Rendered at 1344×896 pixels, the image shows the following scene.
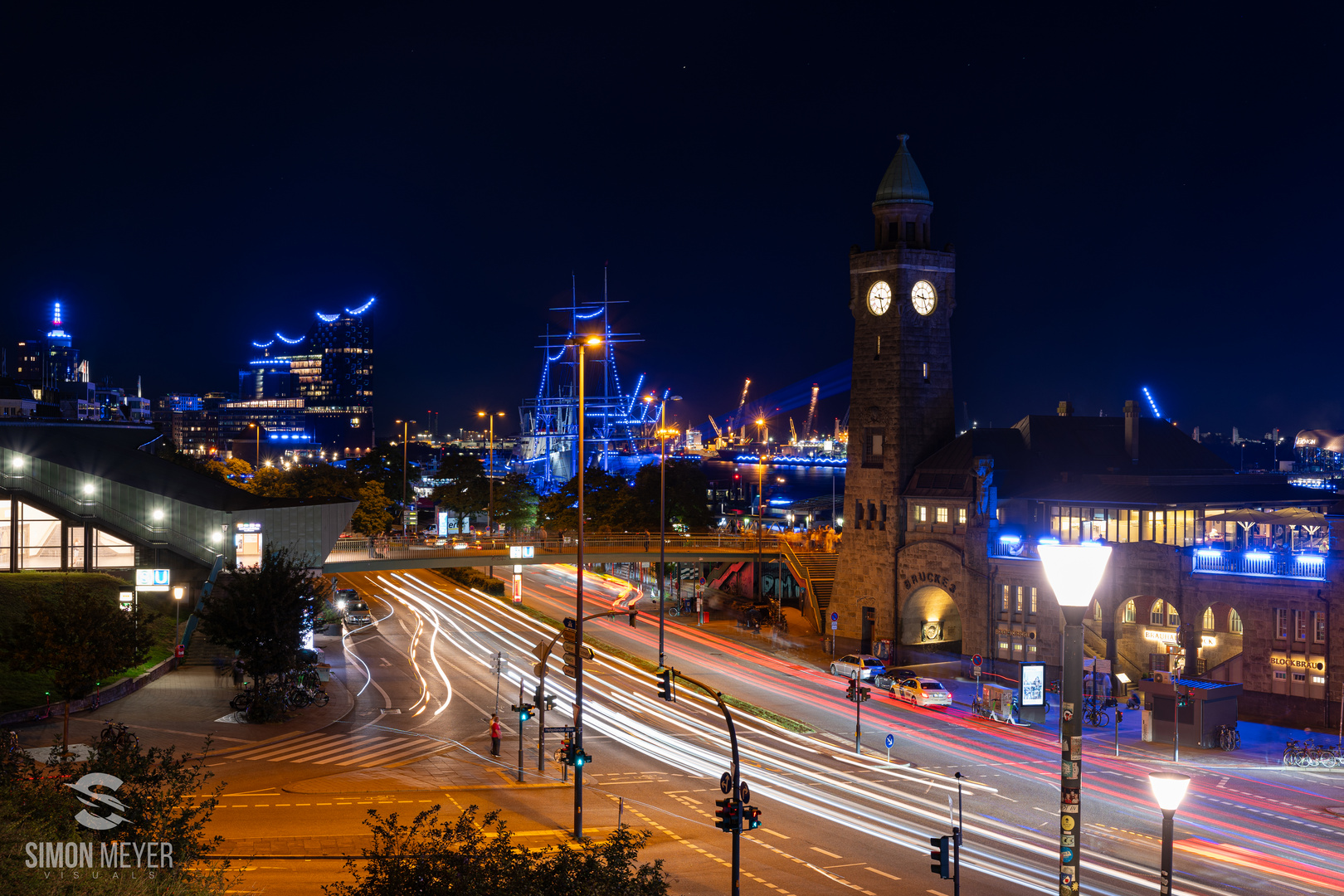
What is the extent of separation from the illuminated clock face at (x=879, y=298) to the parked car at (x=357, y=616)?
37405 mm

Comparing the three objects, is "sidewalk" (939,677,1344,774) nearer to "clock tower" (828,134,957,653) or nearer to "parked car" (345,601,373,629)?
"clock tower" (828,134,957,653)

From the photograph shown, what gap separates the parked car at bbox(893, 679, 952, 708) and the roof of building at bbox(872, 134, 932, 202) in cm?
2919

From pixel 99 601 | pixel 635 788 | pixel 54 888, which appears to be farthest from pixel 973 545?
pixel 54 888

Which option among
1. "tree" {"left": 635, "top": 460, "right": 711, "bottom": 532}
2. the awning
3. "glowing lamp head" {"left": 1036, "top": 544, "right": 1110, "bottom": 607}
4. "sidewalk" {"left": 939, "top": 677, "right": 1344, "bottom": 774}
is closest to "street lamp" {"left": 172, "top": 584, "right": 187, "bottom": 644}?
"sidewalk" {"left": 939, "top": 677, "right": 1344, "bottom": 774}

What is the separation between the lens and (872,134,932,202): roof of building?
67.6 metres

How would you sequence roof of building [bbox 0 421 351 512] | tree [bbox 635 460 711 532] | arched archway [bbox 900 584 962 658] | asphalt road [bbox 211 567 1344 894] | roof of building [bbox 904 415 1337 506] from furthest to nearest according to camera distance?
1. tree [bbox 635 460 711 532]
2. arched archway [bbox 900 584 962 658]
3. roof of building [bbox 904 415 1337 506]
4. roof of building [bbox 0 421 351 512]
5. asphalt road [bbox 211 567 1344 894]

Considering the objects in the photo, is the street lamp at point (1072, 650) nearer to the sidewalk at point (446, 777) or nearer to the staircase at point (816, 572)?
the sidewalk at point (446, 777)

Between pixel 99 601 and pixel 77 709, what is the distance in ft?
14.9

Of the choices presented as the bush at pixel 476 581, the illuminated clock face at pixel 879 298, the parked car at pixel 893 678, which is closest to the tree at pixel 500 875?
the parked car at pixel 893 678

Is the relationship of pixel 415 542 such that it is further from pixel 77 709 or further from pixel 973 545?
pixel 973 545

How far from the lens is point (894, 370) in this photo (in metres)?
67.9

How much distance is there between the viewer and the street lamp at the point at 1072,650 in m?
13.2

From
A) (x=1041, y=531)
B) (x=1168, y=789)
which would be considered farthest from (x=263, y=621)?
(x=1041, y=531)

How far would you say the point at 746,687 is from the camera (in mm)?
54500
